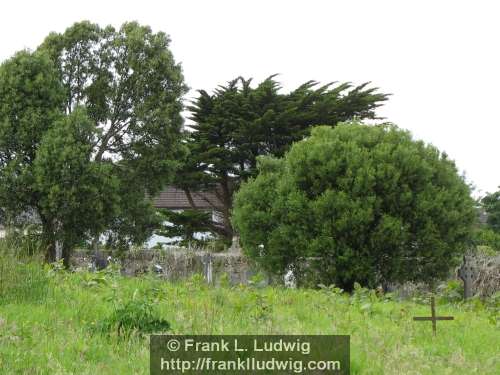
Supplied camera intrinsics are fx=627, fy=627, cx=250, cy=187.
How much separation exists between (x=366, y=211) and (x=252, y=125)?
18.1 m

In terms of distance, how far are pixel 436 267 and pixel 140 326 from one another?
33.1 ft

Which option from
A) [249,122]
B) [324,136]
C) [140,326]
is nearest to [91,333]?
[140,326]

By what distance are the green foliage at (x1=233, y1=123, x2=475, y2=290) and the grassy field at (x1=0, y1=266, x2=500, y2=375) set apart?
144 inches

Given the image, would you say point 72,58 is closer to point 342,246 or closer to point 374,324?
point 342,246

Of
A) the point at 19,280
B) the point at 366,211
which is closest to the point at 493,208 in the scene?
the point at 366,211

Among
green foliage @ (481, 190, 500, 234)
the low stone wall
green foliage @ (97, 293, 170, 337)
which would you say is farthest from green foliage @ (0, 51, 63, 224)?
green foliage @ (481, 190, 500, 234)

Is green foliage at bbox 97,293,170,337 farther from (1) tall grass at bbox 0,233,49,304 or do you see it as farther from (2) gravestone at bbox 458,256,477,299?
(2) gravestone at bbox 458,256,477,299

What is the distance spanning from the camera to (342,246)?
1363 cm

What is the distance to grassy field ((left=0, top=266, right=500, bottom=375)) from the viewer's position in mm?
5203

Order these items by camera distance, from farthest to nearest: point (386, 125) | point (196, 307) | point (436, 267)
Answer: point (386, 125)
point (436, 267)
point (196, 307)

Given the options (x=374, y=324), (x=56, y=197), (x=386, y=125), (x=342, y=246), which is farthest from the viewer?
(x=56, y=197)

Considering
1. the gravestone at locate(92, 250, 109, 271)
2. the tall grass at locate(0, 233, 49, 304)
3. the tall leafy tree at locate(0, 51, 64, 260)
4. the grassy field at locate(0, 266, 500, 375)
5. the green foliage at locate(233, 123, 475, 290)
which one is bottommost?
the gravestone at locate(92, 250, 109, 271)

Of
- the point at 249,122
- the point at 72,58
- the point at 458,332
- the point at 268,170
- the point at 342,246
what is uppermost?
the point at 72,58

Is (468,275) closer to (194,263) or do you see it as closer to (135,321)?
(194,263)
